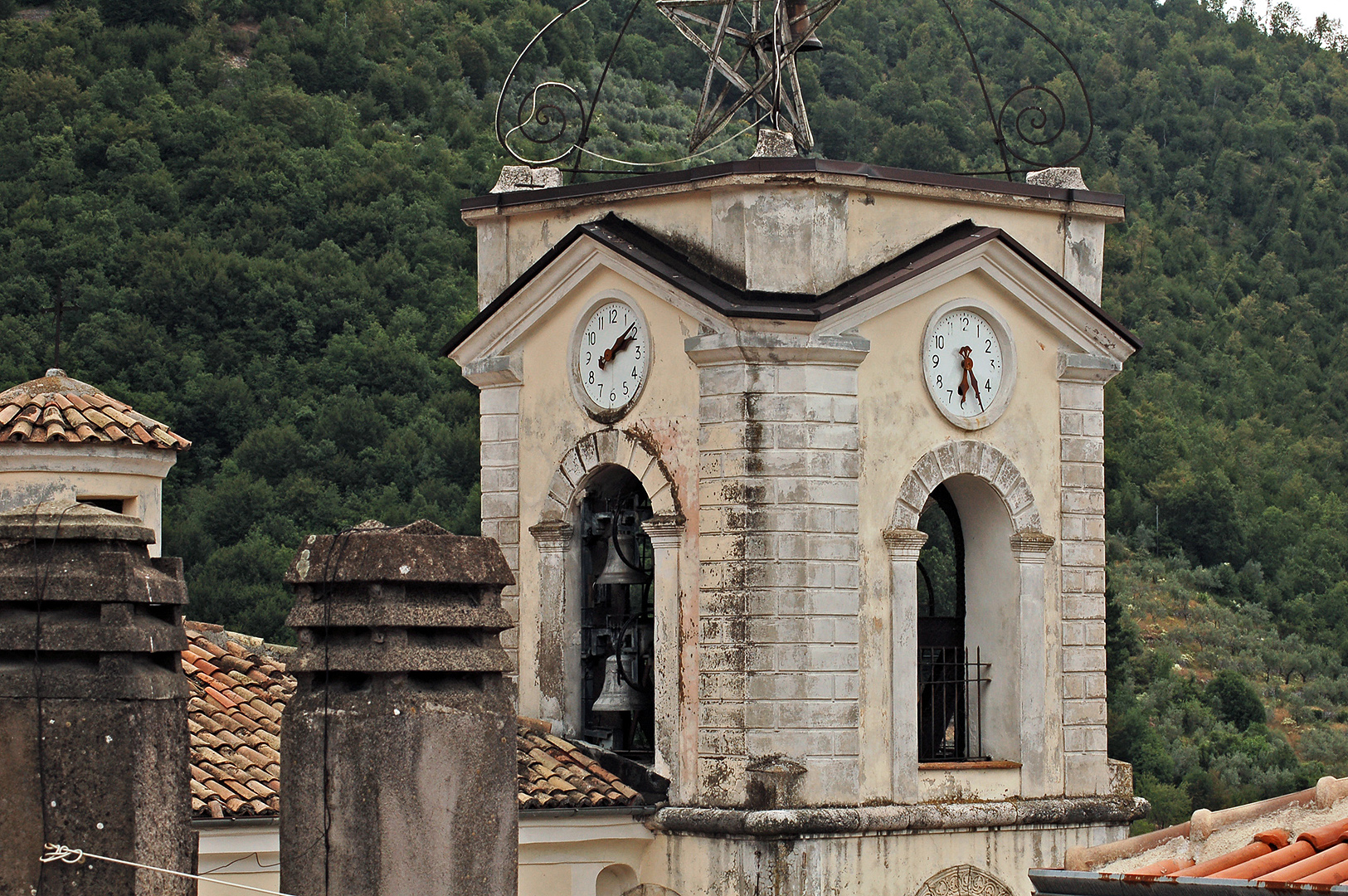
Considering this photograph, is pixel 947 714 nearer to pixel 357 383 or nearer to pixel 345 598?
pixel 345 598

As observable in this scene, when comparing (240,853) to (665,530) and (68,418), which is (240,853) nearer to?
(665,530)

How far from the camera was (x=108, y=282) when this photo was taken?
152 ft

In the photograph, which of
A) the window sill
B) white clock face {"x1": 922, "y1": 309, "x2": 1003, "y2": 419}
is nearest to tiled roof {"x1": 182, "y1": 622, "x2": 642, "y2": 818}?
the window sill

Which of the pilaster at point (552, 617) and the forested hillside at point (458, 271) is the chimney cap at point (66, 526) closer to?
the pilaster at point (552, 617)

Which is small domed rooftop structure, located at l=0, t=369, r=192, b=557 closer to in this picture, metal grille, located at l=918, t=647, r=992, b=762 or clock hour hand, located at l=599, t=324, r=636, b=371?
clock hour hand, located at l=599, t=324, r=636, b=371

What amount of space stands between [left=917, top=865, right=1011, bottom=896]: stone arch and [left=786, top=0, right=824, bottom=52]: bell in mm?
5670

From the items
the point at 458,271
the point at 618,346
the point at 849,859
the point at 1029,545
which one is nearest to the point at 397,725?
the point at 849,859

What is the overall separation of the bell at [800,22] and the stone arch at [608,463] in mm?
3142

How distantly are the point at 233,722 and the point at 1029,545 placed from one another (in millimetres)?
5244

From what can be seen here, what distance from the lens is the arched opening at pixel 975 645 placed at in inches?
582

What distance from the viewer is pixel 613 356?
47.7ft

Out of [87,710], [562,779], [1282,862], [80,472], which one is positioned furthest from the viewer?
[80,472]

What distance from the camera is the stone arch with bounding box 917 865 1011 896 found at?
14.2m

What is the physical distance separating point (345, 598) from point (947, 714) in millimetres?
8758
